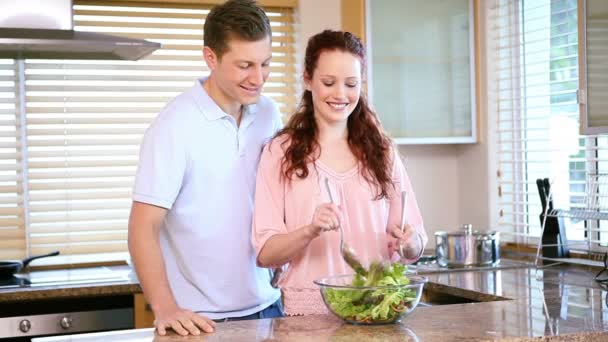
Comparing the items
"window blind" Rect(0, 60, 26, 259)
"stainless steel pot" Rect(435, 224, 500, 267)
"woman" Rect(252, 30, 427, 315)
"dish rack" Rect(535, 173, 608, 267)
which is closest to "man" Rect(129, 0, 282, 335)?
"woman" Rect(252, 30, 427, 315)

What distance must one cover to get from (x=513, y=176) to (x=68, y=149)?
74.8 inches

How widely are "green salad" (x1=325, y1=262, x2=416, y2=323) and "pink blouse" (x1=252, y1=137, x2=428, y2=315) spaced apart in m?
0.18

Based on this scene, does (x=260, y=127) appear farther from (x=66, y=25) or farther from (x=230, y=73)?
A: (x=66, y=25)

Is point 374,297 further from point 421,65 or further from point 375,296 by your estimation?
point 421,65

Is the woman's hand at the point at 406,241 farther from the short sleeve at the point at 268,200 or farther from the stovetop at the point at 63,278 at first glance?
the stovetop at the point at 63,278

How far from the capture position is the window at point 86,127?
3.75m

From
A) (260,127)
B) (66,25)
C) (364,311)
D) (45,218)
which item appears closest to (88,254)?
(45,218)

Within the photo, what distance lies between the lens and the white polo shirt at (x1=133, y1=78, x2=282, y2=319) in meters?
2.25

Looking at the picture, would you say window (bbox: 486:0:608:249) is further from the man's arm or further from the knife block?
the man's arm

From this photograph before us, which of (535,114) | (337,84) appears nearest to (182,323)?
(337,84)

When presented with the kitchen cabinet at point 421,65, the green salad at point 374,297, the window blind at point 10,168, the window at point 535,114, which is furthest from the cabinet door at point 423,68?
the green salad at point 374,297

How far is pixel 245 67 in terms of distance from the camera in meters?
2.23

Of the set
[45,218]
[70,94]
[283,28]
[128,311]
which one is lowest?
[128,311]

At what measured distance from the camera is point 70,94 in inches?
151
